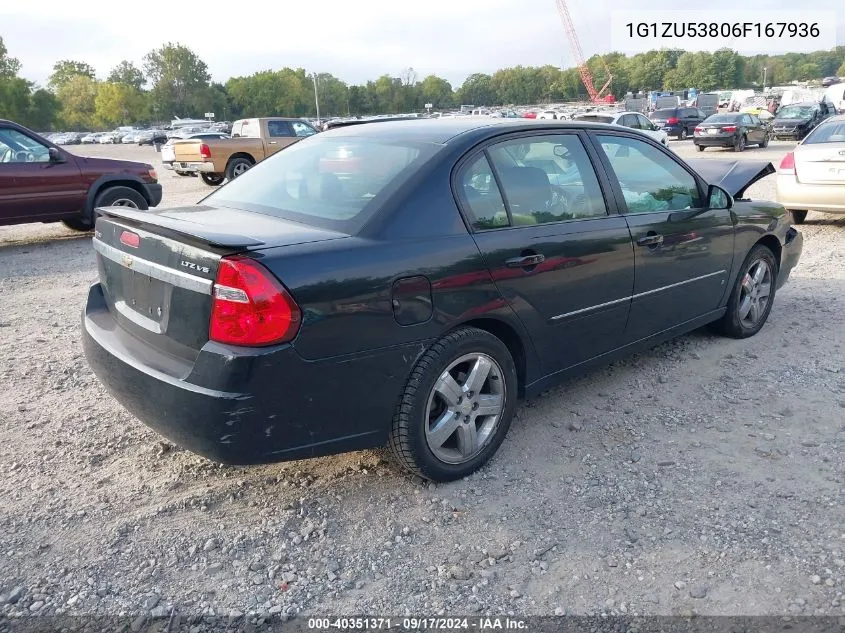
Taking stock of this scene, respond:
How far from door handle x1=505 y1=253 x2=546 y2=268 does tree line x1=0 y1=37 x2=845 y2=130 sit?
106 metres

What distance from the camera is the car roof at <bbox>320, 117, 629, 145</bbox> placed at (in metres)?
3.46

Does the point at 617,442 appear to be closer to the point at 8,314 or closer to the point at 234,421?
the point at 234,421

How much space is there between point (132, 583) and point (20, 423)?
5.71ft

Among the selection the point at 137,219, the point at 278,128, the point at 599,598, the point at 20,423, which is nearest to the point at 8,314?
the point at 20,423

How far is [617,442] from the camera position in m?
3.63

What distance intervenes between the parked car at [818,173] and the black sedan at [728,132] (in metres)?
17.0

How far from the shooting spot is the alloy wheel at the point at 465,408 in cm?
312

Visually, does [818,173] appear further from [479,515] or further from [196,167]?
[196,167]

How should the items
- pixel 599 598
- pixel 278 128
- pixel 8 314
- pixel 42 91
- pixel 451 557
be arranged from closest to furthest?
pixel 599 598 < pixel 451 557 < pixel 8 314 < pixel 278 128 < pixel 42 91

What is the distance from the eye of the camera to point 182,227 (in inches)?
113

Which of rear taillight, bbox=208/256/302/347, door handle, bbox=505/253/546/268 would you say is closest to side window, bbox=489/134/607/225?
door handle, bbox=505/253/546/268

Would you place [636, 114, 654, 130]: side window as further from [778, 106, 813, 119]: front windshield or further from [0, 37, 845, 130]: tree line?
[0, 37, 845, 130]: tree line

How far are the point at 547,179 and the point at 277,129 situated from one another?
1627 centimetres

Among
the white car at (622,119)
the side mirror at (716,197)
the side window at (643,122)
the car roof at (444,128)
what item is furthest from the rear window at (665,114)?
the car roof at (444,128)
